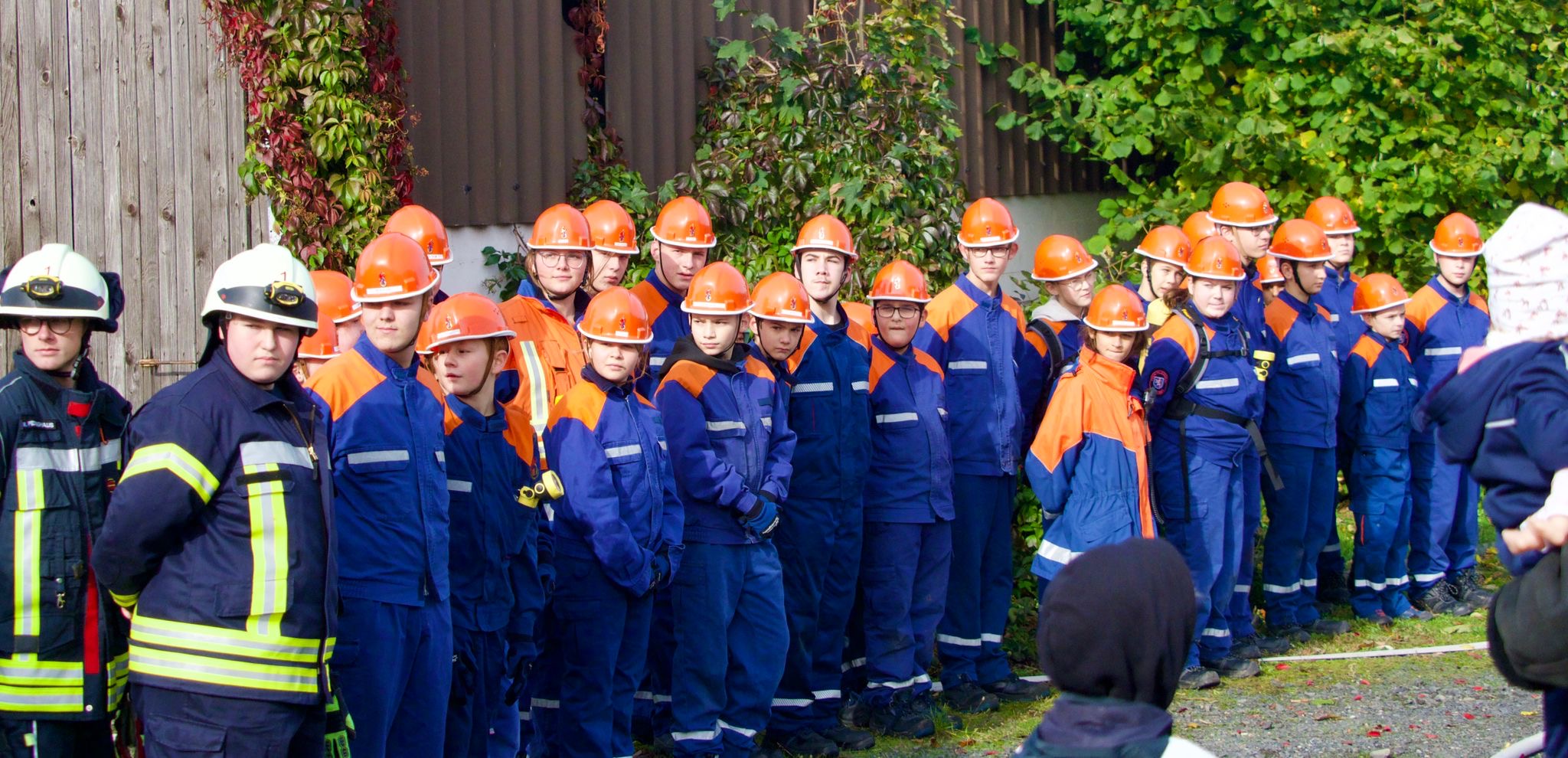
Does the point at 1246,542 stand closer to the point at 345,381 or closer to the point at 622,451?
the point at 622,451

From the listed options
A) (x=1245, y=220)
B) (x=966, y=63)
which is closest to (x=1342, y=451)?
(x=1245, y=220)

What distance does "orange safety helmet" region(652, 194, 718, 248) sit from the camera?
704 centimetres

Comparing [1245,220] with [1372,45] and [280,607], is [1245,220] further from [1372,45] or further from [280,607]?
[280,607]

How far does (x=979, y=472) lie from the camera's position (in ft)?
24.2

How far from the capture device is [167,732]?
3742 millimetres

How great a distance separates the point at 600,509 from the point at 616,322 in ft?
2.31

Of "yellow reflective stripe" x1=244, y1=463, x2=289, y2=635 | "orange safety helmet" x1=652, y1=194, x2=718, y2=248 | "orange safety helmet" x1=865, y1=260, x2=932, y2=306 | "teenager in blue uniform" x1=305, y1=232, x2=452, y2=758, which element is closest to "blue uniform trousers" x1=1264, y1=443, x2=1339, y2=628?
"orange safety helmet" x1=865, y1=260, x2=932, y2=306

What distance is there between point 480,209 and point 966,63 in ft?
16.6

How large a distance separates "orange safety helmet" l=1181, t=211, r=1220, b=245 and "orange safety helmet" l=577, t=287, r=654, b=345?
459 centimetres

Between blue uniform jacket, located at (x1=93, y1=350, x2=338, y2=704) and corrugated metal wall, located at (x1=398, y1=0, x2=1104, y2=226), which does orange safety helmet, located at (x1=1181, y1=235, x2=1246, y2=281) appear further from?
blue uniform jacket, located at (x1=93, y1=350, x2=338, y2=704)

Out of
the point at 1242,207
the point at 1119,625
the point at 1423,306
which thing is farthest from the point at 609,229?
the point at 1423,306

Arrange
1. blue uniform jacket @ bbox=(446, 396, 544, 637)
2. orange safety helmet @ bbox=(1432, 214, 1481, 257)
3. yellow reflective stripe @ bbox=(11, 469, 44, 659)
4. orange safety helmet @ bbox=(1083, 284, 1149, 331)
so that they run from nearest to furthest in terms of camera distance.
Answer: yellow reflective stripe @ bbox=(11, 469, 44, 659), blue uniform jacket @ bbox=(446, 396, 544, 637), orange safety helmet @ bbox=(1083, 284, 1149, 331), orange safety helmet @ bbox=(1432, 214, 1481, 257)

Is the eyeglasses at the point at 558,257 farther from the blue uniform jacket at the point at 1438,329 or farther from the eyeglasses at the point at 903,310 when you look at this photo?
the blue uniform jacket at the point at 1438,329

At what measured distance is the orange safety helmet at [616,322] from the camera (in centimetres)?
559
